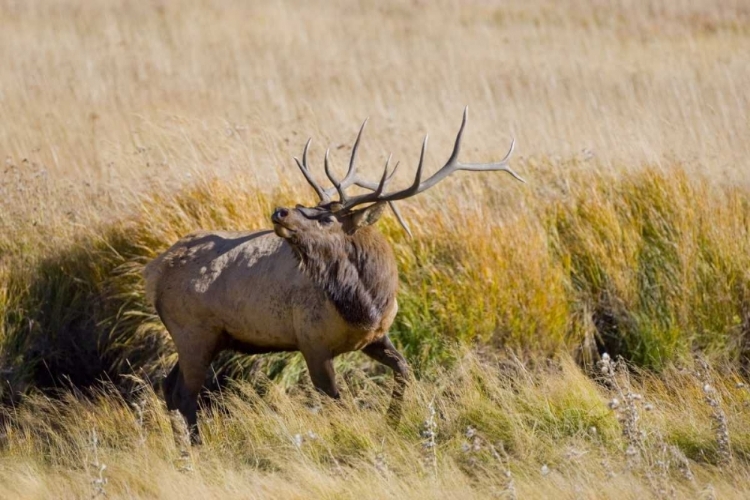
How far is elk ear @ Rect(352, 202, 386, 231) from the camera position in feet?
20.5

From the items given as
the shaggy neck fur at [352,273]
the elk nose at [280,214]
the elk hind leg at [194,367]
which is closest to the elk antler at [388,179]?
the shaggy neck fur at [352,273]

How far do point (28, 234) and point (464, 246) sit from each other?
11.2 ft

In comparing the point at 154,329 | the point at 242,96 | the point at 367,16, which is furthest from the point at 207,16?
the point at 154,329

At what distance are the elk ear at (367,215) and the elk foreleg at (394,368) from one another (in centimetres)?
72

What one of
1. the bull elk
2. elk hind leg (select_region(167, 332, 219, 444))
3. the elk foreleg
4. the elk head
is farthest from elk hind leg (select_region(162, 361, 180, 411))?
the elk head

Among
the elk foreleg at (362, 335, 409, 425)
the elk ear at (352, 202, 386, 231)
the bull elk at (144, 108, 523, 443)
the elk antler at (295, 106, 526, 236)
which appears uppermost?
the elk antler at (295, 106, 526, 236)

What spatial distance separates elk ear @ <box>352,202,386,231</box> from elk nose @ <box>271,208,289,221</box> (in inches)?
19.5

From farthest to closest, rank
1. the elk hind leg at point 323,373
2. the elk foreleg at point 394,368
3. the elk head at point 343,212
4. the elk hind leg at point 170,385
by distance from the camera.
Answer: the elk hind leg at point 170,385, the elk foreleg at point 394,368, the elk hind leg at point 323,373, the elk head at point 343,212

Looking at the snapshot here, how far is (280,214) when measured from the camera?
5.89 meters

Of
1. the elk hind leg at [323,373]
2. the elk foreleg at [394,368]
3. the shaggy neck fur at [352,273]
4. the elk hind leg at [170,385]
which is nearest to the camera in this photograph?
the shaggy neck fur at [352,273]

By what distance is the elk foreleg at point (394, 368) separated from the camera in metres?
6.49

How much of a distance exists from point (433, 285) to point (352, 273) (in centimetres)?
146

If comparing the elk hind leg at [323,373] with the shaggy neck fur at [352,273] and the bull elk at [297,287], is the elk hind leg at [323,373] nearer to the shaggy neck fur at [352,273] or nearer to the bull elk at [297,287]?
the bull elk at [297,287]

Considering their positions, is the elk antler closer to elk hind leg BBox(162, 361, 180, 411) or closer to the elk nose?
the elk nose
